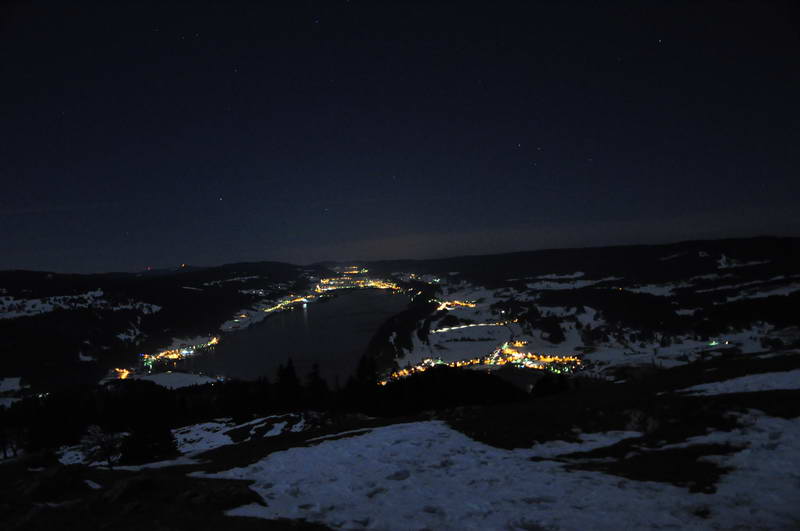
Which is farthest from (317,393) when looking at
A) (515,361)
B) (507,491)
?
(515,361)

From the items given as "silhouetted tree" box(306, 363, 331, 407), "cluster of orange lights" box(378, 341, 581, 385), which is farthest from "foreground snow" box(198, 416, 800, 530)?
"cluster of orange lights" box(378, 341, 581, 385)

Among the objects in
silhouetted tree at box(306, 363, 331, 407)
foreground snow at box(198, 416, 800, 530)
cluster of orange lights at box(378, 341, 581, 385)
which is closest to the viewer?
foreground snow at box(198, 416, 800, 530)

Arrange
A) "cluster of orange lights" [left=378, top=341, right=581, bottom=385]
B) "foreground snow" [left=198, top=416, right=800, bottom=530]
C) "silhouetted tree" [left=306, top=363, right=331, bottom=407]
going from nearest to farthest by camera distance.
Result: "foreground snow" [left=198, top=416, right=800, bottom=530]
"silhouetted tree" [left=306, top=363, right=331, bottom=407]
"cluster of orange lights" [left=378, top=341, right=581, bottom=385]

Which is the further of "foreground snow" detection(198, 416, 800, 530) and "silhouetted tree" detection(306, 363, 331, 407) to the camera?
"silhouetted tree" detection(306, 363, 331, 407)

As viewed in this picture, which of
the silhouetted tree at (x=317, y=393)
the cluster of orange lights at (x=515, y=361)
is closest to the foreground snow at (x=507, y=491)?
the silhouetted tree at (x=317, y=393)

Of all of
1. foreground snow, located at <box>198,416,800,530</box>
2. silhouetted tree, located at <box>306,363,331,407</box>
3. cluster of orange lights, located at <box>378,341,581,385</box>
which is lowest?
cluster of orange lights, located at <box>378,341,581,385</box>

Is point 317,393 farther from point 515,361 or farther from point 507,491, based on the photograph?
point 515,361

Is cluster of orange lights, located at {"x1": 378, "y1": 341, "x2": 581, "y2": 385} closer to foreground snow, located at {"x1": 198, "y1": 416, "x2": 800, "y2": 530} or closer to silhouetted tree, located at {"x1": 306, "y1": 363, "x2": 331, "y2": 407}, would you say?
silhouetted tree, located at {"x1": 306, "y1": 363, "x2": 331, "y2": 407}

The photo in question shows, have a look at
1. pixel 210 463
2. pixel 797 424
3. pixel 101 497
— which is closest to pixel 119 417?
pixel 210 463

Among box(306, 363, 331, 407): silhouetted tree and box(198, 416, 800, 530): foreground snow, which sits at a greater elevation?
box(198, 416, 800, 530): foreground snow
